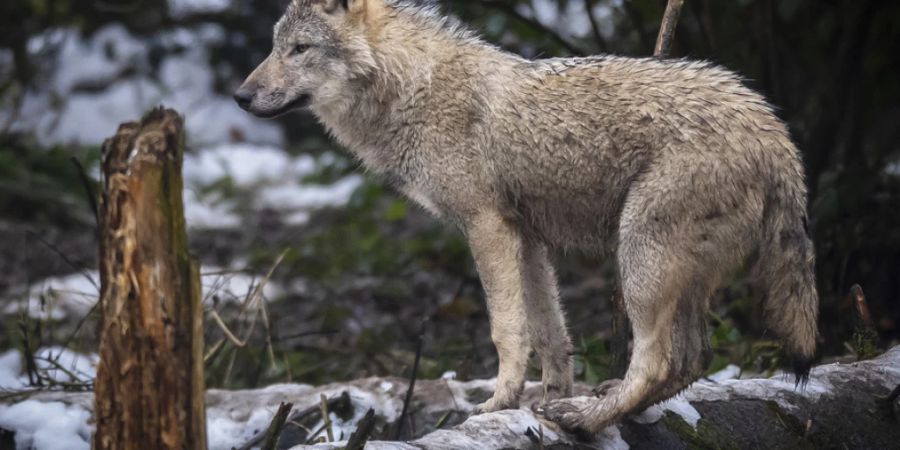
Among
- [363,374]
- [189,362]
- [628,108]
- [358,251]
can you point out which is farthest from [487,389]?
[358,251]

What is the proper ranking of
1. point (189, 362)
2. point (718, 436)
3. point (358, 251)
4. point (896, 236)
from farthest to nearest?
point (358, 251) < point (896, 236) < point (718, 436) < point (189, 362)

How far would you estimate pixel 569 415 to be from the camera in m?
4.49

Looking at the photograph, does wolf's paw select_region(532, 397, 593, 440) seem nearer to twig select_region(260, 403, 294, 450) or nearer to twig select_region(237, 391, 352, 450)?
twig select_region(260, 403, 294, 450)

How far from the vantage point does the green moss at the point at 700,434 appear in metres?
4.52

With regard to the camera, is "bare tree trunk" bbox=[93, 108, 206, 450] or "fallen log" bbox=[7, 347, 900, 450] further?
"fallen log" bbox=[7, 347, 900, 450]

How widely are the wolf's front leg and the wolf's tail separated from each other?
104 cm

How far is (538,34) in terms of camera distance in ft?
27.9

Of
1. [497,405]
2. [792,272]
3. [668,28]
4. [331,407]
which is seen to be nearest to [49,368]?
[331,407]

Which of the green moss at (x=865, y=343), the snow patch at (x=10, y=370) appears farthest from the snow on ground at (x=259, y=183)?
the green moss at (x=865, y=343)

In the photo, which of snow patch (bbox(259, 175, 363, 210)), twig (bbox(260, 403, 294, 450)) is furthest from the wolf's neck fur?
snow patch (bbox(259, 175, 363, 210))

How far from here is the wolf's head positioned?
18.0 ft

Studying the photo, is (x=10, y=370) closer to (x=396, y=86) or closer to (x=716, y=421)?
(x=396, y=86)

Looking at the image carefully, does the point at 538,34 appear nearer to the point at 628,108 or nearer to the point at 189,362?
the point at 628,108

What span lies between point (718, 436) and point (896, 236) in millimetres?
3687
